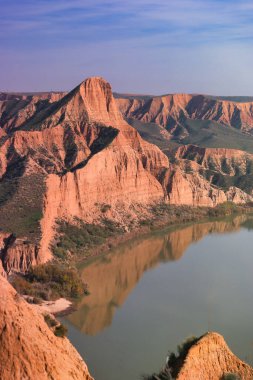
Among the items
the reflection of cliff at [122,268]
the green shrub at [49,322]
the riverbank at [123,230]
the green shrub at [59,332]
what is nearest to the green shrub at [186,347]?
the green shrub at [59,332]

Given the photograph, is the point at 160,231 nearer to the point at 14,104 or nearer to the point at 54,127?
the point at 54,127

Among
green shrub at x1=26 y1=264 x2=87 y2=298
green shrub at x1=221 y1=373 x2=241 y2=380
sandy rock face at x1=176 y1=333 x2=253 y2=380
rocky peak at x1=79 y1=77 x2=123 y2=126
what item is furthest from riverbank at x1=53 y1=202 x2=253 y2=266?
green shrub at x1=221 y1=373 x2=241 y2=380

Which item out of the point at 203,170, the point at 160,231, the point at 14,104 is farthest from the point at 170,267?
the point at 14,104

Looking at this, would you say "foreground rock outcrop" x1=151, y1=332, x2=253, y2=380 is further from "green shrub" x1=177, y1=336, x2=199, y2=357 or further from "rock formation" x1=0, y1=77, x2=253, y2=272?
"rock formation" x1=0, y1=77, x2=253, y2=272

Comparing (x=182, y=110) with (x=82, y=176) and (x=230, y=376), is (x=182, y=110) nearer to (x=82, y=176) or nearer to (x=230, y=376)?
(x=82, y=176)

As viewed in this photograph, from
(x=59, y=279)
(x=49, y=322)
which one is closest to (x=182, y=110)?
(x=59, y=279)

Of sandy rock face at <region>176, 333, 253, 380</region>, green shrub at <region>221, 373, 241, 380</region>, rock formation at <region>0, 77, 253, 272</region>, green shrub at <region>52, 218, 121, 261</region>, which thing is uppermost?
rock formation at <region>0, 77, 253, 272</region>
